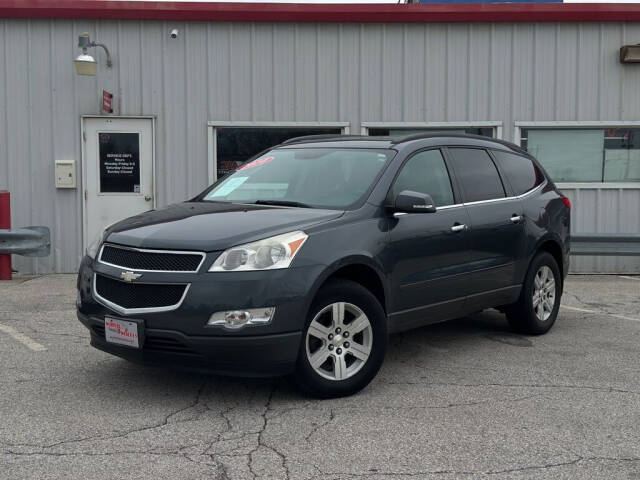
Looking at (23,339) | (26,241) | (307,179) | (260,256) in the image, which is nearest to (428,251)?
(307,179)

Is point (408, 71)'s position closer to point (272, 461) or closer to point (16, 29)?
point (16, 29)

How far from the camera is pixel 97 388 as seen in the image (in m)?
5.09

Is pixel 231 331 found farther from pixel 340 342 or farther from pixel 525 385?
pixel 525 385

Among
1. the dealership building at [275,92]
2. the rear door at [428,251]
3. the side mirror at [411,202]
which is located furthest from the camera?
the dealership building at [275,92]

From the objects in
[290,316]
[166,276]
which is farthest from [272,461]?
[166,276]

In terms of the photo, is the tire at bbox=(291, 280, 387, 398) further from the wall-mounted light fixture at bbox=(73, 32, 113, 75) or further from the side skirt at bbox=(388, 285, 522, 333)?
the wall-mounted light fixture at bbox=(73, 32, 113, 75)

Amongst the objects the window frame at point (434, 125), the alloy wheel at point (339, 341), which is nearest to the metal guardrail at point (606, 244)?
the window frame at point (434, 125)

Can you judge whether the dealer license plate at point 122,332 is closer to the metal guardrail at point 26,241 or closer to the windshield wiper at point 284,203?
the windshield wiper at point 284,203

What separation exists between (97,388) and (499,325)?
3.93 m

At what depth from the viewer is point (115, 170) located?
11.2 m

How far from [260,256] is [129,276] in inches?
31.6

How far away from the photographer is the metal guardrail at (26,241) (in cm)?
1006

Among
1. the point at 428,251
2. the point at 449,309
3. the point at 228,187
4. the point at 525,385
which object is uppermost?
the point at 228,187

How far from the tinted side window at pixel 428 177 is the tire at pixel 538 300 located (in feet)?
4.32
